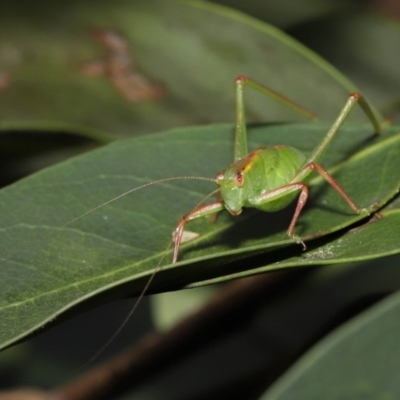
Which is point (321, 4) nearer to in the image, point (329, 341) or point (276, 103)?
point (276, 103)

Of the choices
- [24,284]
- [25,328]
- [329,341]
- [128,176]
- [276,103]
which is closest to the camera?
[329,341]

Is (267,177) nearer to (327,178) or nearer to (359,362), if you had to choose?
(327,178)

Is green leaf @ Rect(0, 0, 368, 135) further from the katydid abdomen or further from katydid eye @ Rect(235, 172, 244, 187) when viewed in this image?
katydid eye @ Rect(235, 172, 244, 187)

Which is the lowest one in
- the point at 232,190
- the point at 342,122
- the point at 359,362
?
the point at 359,362

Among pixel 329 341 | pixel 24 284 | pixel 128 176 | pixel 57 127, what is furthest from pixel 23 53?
pixel 329 341

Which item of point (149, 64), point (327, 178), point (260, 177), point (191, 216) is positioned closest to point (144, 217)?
point (191, 216)

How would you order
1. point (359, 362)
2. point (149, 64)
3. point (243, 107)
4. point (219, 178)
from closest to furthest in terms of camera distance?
point (359, 362)
point (219, 178)
point (243, 107)
point (149, 64)
